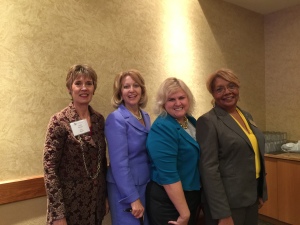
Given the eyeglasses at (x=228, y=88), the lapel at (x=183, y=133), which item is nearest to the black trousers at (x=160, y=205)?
the lapel at (x=183, y=133)

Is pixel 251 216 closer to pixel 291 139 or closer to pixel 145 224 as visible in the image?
pixel 145 224

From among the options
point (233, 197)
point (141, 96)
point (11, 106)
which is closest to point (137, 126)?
point (141, 96)

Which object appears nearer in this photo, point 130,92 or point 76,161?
point 76,161

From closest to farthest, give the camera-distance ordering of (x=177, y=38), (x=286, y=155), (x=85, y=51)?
(x=85, y=51)
(x=177, y=38)
(x=286, y=155)

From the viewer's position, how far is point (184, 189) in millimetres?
1402

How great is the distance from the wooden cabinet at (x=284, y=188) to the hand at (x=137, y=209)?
198 centimetres

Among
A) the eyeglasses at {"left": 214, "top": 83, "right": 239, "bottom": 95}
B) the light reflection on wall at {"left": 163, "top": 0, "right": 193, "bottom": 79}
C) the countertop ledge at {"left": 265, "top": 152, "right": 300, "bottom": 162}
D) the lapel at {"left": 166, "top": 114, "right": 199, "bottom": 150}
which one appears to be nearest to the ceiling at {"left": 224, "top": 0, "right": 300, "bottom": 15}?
the light reflection on wall at {"left": 163, "top": 0, "right": 193, "bottom": 79}

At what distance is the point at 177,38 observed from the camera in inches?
104

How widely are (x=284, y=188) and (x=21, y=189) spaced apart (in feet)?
8.45

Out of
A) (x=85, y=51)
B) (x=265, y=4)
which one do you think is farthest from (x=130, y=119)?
→ (x=265, y=4)

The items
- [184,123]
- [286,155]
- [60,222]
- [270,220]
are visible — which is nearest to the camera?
[60,222]

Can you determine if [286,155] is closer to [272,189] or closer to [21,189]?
[272,189]

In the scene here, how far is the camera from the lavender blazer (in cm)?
138

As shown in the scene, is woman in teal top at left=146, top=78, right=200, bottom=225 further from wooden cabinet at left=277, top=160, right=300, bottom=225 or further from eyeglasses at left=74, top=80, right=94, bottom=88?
wooden cabinet at left=277, top=160, right=300, bottom=225
